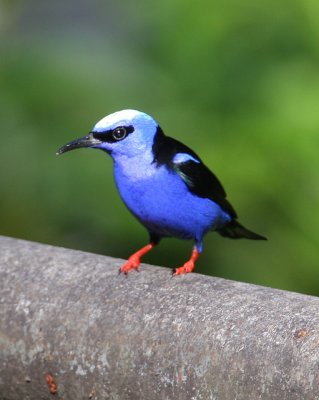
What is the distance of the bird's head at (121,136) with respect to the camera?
379 centimetres

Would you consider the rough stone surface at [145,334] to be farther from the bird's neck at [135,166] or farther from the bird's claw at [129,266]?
the bird's neck at [135,166]

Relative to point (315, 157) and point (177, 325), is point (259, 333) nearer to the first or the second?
point (177, 325)

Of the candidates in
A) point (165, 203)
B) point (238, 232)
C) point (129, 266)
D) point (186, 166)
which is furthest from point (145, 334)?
point (238, 232)

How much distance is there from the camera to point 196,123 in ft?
17.6

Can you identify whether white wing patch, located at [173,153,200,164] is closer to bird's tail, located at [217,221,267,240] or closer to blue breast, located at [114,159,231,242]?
blue breast, located at [114,159,231,242]

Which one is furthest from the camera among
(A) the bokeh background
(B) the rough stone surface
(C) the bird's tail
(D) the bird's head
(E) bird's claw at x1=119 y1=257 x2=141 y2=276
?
(A) the bokeh background

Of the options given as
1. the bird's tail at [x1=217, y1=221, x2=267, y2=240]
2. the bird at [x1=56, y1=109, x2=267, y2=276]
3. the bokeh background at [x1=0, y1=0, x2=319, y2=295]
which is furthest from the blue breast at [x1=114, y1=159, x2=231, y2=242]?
the bokeh background at [x1=0, y1=0, x2=319, y2=295]

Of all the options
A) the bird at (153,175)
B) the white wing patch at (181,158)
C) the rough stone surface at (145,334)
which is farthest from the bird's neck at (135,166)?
the rough stone surface at (145,334)

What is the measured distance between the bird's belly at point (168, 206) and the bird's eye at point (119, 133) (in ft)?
0.45

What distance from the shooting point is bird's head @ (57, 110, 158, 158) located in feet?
12.4

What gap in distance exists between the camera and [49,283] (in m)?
3.62

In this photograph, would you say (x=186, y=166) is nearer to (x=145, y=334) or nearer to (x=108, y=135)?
(x=108, y=135)

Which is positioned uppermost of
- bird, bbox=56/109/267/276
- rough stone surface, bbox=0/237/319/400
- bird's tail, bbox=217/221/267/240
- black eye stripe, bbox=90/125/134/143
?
black eye stripe, bbox=90/125/134/143

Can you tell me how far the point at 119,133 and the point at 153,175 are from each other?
184 mm
